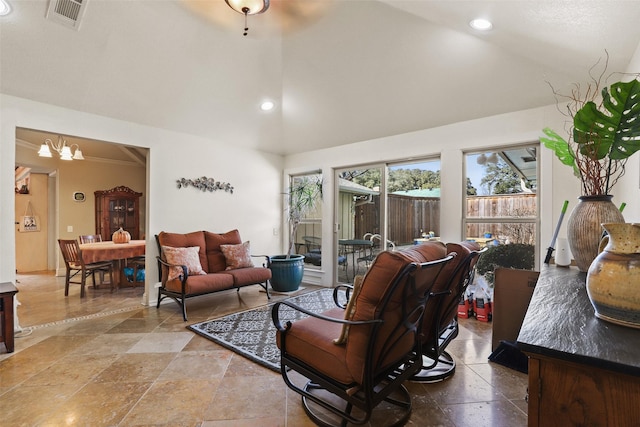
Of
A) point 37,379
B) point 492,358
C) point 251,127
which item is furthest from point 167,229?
point 492,358

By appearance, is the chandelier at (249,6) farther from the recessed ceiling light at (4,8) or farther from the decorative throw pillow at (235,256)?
the decorative throw pillow at (235,256)

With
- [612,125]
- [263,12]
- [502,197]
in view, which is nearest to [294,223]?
[502,197]

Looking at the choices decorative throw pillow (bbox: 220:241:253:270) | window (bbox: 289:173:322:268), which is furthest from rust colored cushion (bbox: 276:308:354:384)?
window (bbox: 289:173:322:268)

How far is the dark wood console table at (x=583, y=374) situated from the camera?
2.16 ft

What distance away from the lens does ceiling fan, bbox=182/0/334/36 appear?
2.69m

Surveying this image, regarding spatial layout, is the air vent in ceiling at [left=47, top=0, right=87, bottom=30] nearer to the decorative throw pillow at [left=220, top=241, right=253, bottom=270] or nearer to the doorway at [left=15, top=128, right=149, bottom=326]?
the decorative throw pillow at [left=220, top=241, right=253, bottom=270]

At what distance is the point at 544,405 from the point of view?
732 millimetres

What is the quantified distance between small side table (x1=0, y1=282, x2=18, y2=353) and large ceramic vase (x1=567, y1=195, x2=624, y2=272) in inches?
170

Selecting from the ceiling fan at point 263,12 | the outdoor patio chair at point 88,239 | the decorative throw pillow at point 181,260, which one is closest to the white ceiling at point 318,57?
the ceiling fan at point 263,12

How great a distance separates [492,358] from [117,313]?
4186 mm

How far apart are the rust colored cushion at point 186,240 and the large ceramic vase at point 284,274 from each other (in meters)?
1.03

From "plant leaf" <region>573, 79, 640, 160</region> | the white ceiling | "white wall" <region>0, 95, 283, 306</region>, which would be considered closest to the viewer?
"plant leaf" <region>573, 79, 640, 160</region>

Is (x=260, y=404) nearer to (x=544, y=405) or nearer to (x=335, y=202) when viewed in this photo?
(x=544, y=405)

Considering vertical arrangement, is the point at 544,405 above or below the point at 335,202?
below
